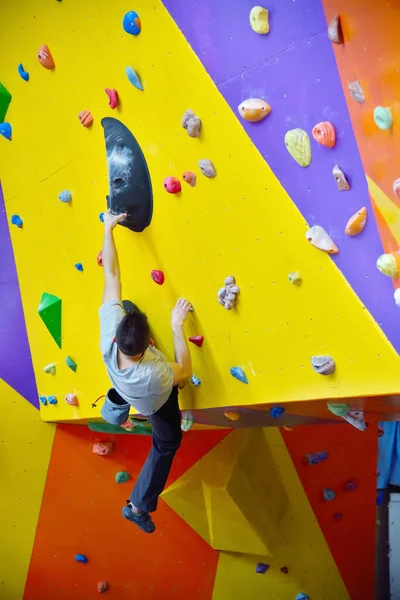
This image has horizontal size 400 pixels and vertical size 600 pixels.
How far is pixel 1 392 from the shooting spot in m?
3.87

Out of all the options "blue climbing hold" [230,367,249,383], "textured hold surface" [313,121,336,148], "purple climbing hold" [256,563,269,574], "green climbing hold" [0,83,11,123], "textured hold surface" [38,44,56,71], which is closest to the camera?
"textured hold surface" [313,121,336,148]

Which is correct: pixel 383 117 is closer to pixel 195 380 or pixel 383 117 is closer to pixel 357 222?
pixel 357 222

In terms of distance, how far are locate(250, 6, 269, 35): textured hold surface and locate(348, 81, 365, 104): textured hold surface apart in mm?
328

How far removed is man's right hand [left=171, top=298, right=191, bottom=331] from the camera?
277 cm

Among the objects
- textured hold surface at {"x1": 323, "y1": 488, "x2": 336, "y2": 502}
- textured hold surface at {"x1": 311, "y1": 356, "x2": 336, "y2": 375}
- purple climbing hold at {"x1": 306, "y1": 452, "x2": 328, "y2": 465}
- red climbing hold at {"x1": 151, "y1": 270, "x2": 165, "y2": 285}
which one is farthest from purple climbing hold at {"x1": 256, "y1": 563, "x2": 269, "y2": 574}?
textured hold surface at {"x1": 311, "y1": 356, "x2": 336, "y2": 375}

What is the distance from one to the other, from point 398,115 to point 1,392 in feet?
8.78

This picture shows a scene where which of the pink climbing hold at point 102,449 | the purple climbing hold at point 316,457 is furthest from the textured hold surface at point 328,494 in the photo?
the pink climbing hold at point 102,449

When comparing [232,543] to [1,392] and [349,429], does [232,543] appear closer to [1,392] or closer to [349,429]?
[349,429]

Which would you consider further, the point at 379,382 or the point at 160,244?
the point at 160,244

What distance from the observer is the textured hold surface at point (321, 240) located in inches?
83.0

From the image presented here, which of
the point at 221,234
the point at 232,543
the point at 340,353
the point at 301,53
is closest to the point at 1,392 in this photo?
the point at 232,543

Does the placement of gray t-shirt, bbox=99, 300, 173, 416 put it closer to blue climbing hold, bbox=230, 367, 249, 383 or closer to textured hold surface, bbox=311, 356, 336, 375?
blue climbing hold, bbox=230, 367, 249, 383

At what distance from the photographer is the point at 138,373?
266 cm

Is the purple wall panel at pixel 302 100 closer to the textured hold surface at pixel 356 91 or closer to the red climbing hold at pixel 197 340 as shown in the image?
the textured hold surface at pixel 356 91
